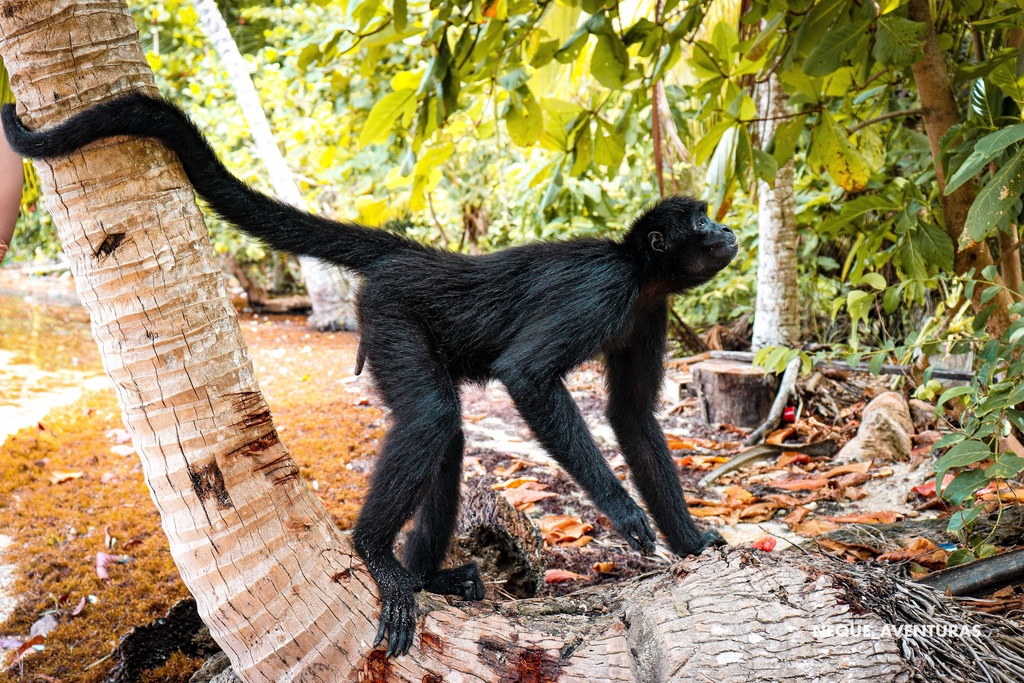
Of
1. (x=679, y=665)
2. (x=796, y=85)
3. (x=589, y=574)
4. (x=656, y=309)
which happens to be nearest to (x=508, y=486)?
(x=589, y=574)

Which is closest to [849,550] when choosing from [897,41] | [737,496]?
[737,496]

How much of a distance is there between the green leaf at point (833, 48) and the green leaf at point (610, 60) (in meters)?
0.91

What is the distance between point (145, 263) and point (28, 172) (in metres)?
1.19

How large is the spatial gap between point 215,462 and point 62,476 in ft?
9.93

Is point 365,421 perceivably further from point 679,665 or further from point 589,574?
point 679,665

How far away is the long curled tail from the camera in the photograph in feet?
7.09

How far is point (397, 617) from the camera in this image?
8.02 feet

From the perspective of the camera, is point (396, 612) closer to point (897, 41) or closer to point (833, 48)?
point (833, 48)

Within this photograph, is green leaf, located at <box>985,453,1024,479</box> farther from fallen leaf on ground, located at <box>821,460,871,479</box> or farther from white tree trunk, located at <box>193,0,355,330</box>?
white tree trunk, located at <box>193,0,355,330</box>

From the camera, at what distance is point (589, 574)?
12.9 ft

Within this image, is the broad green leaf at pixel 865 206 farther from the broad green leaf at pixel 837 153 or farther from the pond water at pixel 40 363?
the pond water at pixel 40 363

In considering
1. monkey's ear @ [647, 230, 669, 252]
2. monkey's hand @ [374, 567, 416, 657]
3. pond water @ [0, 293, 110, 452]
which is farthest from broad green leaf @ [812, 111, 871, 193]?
pond water @ [0, 293, 110, 452]

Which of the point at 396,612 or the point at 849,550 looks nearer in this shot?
the point at 396,612

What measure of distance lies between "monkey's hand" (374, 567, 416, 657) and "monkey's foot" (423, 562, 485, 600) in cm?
62
